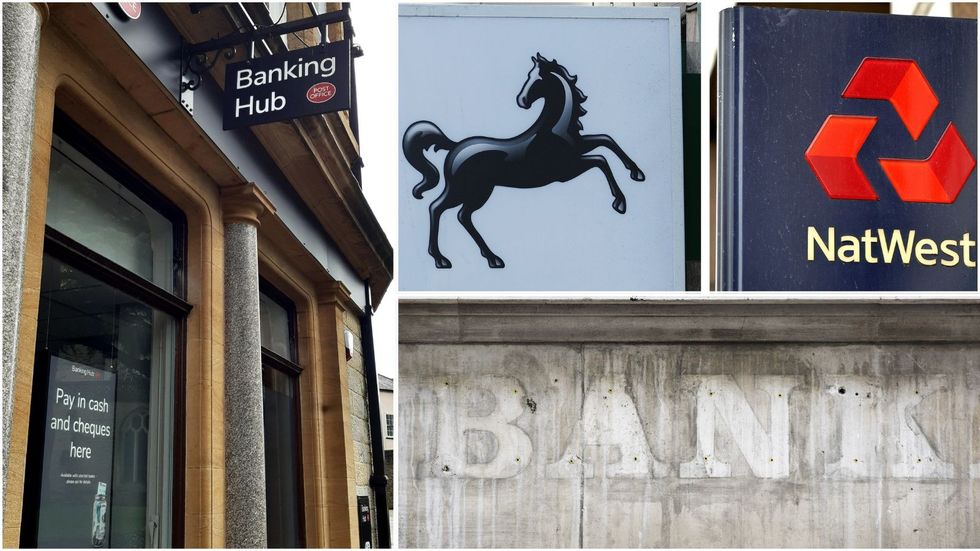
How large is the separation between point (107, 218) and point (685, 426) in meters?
4.24

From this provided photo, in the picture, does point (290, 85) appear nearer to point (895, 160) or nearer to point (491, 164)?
point (491, 164)

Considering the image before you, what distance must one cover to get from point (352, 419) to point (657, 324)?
234 centimetres

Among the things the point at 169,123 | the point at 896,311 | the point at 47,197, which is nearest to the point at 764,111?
the point at 896,311

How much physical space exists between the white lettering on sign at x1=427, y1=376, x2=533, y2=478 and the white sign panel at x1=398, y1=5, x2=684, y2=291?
771 millimetres

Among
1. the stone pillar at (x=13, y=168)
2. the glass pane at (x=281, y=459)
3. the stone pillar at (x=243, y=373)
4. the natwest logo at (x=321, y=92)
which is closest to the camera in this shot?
the stone pillar at (x=13, y=168)

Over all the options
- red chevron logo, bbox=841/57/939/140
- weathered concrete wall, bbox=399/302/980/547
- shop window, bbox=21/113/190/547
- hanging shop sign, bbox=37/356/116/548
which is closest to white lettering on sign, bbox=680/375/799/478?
weathered concrete wall, bbox=399/302/980/547

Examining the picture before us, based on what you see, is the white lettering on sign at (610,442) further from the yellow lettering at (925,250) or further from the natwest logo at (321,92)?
the natwest logo at (321,92)

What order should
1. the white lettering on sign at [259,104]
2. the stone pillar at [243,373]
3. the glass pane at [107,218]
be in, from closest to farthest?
the glass pane at [107,218]
the white lettering on sign at [259,104]
the stone pillar at [243,373]

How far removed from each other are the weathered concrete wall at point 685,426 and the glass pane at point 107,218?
184 cm

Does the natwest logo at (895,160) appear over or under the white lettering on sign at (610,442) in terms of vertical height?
over

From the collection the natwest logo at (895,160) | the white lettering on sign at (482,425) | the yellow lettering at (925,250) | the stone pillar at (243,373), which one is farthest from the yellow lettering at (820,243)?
the stone pillar at (243,373)

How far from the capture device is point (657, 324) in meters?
7.37

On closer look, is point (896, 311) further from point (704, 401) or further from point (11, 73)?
point (11, 73)

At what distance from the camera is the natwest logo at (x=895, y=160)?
755 centimetres
